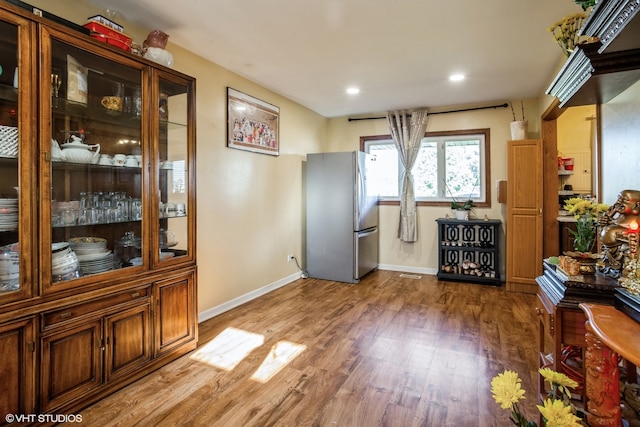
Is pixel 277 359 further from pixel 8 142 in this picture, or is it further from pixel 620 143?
pixel 620 143

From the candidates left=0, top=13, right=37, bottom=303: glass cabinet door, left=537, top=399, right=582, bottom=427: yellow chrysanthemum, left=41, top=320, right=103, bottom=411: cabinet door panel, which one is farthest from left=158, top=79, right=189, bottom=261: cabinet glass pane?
left=537, top=399, right=582, bottom=427: yellow chrysanthemum

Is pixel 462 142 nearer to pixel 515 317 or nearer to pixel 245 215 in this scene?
A: pixel 515 317

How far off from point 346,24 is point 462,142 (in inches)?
127

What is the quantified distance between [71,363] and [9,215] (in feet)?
2.84

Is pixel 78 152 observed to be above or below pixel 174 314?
above

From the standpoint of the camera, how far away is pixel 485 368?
7.78 feet

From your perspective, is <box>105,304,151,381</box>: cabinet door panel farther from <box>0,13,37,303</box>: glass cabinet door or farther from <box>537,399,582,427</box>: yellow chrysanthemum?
<box>537,399,582,427</box>: yellow chrysanthemum

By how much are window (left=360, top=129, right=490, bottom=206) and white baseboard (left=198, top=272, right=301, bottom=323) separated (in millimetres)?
1984

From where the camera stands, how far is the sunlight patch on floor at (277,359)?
7.50 ft

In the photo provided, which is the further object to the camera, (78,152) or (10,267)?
(78,152)

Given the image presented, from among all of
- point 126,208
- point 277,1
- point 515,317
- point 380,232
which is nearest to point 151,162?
point 126,208

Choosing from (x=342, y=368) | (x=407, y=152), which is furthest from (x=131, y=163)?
(x=407, y=152)

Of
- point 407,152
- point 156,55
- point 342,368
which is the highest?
point 156,55

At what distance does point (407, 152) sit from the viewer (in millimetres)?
5266
